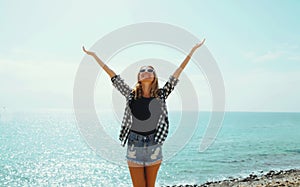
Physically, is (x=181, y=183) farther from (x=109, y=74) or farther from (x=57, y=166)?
(x=109, y=74)

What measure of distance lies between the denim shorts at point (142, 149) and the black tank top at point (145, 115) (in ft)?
0.23

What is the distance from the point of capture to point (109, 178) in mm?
22297

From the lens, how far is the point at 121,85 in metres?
3.68

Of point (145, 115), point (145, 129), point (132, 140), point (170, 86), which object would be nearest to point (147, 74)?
point (170, 86)

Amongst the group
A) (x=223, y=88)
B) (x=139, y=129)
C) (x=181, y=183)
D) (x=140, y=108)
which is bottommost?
(x=181, y=183)

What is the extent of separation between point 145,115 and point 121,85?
1.83 feet

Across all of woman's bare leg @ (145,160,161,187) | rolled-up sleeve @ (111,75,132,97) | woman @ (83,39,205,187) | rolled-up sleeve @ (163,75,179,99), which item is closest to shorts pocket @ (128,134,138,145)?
woman @ (83,39,205,187)

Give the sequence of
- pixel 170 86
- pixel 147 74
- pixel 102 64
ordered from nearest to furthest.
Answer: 1. pixel 147 74
2. pixel 170 86
3. pixel 102 64

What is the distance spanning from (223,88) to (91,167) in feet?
83.2

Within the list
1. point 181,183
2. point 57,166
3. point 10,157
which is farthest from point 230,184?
Answer: point 10,157

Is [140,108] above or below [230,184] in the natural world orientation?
above

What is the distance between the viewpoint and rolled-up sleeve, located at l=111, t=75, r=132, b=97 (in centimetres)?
363

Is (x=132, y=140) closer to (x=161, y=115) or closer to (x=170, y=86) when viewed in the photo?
(x=161, y=115)

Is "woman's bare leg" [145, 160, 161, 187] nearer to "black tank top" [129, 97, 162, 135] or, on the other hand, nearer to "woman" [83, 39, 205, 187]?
"woman" [83, 39, 205, 187]
